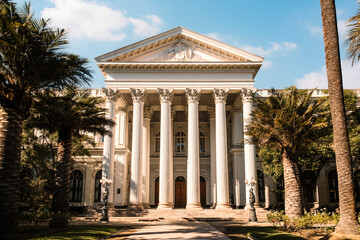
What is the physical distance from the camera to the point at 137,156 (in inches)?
1194

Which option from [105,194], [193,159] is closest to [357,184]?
[193,159]

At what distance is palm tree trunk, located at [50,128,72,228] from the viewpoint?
57.7 feet

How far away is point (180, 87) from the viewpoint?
1273 inches

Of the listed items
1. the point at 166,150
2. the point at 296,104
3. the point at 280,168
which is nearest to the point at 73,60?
the point at 296,104

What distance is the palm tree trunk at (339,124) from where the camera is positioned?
41.5ft

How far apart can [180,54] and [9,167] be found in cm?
2256

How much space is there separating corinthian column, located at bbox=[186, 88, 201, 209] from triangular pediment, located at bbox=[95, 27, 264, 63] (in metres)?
3.60

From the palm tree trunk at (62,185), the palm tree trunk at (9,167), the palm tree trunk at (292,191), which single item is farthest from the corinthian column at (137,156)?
the palm tree trunk at (9,167)

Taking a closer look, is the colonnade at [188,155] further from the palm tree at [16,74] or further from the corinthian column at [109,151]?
the palm tree at [16,74]

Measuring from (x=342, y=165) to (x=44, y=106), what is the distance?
551 inches

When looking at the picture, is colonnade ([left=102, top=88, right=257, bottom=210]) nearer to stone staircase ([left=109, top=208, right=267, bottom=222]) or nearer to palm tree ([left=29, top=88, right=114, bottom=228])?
stone staircase ([left=109, top=208, right=267, bottom=222])

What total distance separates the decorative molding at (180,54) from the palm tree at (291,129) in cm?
1398

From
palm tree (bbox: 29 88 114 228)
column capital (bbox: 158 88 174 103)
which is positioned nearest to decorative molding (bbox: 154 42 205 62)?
column capital (bbox: 158 88 174 103)

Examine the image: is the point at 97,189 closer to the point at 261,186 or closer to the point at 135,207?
the point at 135,207
